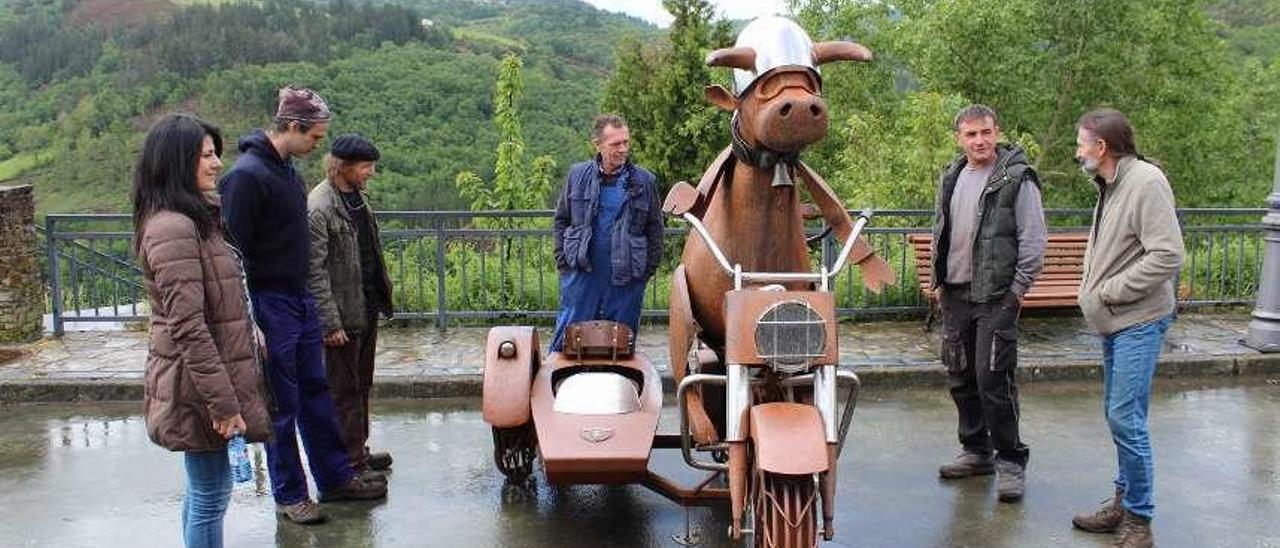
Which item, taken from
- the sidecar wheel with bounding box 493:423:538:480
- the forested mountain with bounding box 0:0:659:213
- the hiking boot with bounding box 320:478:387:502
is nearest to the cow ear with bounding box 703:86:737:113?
the sidecar wheel with bounding box 493:423:538:480

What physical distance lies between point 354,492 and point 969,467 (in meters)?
3.33

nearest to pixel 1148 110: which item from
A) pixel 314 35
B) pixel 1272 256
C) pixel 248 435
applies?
pixel 1272 256

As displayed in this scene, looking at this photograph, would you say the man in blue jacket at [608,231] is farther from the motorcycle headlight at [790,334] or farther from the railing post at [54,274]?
the railing post at [54,274]

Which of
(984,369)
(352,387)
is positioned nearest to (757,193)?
(984,369)

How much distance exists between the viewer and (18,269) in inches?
365

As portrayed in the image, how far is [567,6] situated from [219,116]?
38752 mm

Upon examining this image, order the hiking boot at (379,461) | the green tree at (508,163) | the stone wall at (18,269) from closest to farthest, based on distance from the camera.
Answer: the hiking boot at (379,461) → the stone wall at (18,269) → the green tree at (508,163)

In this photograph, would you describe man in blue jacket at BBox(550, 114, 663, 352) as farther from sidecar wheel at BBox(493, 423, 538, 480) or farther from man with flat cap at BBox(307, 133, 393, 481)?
man with flat cap at BBox(307, 133, 393, 481)

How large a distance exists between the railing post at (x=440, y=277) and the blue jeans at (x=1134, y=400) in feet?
19.8

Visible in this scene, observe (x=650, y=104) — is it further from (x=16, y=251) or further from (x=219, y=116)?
(x=219, y=116)

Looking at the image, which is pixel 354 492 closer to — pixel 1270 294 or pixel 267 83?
pixel 1270 294

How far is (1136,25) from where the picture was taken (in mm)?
23875

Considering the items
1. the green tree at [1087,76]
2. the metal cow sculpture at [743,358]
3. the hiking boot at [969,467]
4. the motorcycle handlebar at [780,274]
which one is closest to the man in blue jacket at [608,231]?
the metal cow sculpture at [743,358]

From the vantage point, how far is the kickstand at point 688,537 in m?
5.01
